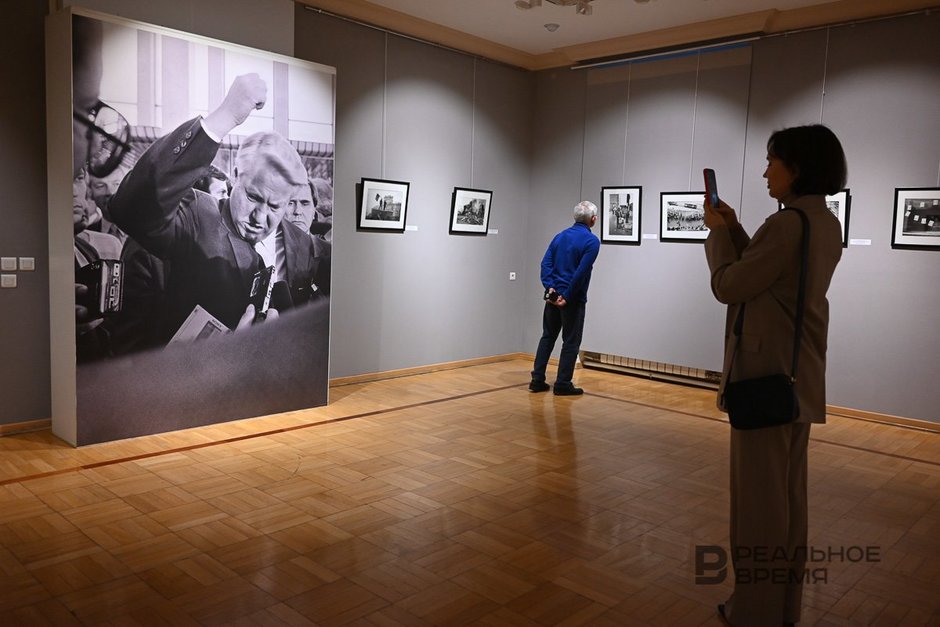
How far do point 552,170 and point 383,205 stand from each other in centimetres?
273

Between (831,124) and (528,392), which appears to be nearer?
(831,124)

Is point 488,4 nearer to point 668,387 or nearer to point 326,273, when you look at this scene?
point 326,273

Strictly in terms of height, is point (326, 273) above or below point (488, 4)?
below

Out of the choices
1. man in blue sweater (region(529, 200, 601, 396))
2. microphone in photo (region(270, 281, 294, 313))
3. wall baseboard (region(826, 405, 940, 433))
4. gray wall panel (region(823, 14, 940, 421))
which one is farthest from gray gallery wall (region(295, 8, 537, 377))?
wall baseboard (region(826, 405, 940, 433))

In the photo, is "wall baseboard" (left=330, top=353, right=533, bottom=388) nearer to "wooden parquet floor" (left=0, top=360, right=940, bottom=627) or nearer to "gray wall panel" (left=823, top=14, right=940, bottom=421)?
"wooden parquet floor" (left=0, top=360, right=940, bottom=627)

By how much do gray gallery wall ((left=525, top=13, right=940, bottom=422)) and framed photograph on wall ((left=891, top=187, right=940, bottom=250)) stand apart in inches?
3.7

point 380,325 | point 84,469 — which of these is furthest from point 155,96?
point 380,325

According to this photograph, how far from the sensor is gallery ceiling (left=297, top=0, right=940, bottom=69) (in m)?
7.00

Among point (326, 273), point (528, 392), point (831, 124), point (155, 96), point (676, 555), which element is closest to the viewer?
point (676, 555)

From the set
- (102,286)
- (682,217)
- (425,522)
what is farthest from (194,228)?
(682,217)

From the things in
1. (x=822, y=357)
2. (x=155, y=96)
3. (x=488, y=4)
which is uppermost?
(x=488, y=4)

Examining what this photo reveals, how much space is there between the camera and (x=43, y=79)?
546 cm

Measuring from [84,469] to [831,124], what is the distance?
721 cm

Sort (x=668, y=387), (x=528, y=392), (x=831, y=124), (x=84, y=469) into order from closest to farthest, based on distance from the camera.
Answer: (x=84, y=469) < (x=831, y=124) < (x=528, y=392) < (x=668, y=387)
